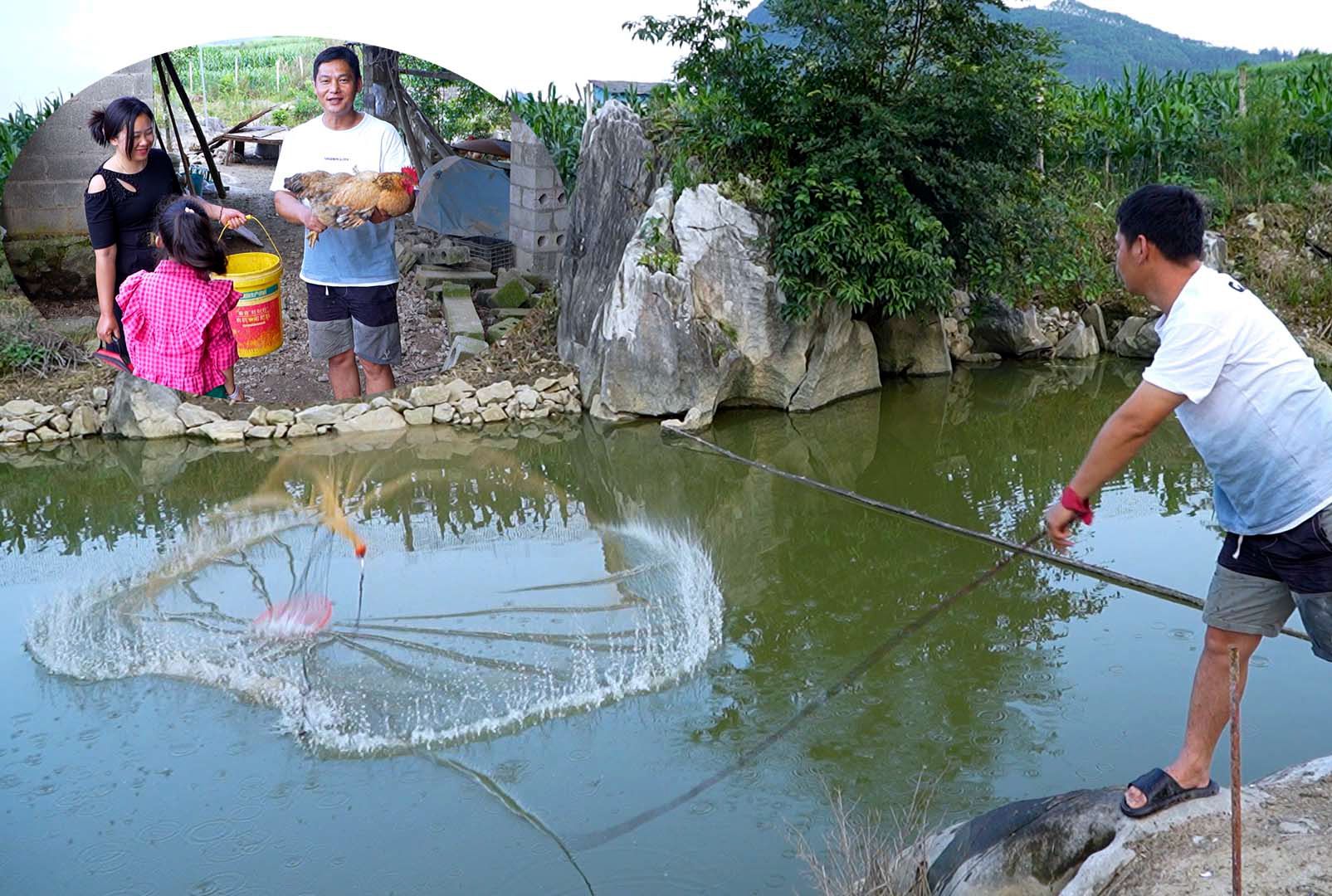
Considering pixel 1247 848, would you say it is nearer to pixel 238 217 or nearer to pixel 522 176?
pixel 238 217

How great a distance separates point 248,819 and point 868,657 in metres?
2.42

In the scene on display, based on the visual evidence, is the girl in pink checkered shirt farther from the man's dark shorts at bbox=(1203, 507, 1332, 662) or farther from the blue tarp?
the man's dark shorts at bbox=(1203, 507, 1332, 662)

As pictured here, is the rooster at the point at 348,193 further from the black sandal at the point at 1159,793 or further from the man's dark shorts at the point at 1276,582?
the black sandal at the point at 1159,793

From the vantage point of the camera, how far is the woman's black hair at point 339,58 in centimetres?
791

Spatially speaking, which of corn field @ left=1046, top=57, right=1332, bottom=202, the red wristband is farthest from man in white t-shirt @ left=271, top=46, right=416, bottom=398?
corn field @ left=1046, top=57, right=1332, bottom=202

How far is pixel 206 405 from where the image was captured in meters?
8.38

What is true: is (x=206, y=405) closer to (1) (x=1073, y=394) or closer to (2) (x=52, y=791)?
(2) (x=52, y=791)

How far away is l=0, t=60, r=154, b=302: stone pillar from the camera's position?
8.05m

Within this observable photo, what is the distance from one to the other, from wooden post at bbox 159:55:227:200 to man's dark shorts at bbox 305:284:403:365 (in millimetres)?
850

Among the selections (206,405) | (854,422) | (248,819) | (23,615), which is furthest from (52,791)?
(854,422)

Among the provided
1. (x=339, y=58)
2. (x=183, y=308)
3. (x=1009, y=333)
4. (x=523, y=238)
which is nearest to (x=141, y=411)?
(x=183, y=308)

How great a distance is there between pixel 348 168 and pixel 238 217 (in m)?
0.79

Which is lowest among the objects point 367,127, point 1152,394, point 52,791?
point 52,791

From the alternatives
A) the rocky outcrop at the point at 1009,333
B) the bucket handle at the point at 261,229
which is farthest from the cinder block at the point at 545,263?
the rocky outcrop at the point at 1009,333
